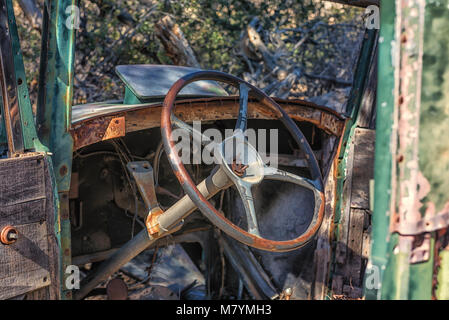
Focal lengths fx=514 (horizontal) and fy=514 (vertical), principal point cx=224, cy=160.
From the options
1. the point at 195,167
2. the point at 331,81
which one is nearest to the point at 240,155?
the point at 195,167

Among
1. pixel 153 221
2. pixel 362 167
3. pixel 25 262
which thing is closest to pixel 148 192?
pixel 153 221

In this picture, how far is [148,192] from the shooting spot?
7.64ft

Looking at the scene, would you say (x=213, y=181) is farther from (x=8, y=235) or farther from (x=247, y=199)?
(x=8, y=235)

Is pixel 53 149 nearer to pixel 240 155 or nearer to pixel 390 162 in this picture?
pixel 240 155

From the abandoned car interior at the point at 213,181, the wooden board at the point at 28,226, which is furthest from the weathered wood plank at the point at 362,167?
the wooden board at the point at 28,226

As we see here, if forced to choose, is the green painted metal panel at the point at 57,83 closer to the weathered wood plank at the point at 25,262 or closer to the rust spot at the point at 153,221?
the weathered wood plank at the point at 25,262

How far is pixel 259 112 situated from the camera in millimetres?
2658

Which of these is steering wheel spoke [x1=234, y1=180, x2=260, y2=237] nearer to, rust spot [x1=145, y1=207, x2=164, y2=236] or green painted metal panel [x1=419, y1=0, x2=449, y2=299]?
rust spot [x1=145, y1=207, x2=164, y2=236]

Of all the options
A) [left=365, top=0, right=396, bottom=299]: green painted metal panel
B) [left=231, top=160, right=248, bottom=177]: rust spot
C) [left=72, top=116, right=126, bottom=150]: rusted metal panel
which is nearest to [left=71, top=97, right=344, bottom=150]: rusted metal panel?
[left=72, top=116, right=126, bottom=150]: rusted metal panel

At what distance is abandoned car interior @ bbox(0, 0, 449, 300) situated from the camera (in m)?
1.10

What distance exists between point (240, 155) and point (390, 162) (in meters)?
0.99

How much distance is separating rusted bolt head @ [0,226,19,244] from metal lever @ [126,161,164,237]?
61cm

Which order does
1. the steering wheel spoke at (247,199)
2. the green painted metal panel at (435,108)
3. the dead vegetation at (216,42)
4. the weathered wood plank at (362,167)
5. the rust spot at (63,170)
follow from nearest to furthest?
1. the green painted metal panel at (435,108)
2. the steering wheel spoke at (247,199)
3. the rust spot at (63,170)
4. the weathered wood plank at (362,167)
5. the dead vegetation at (216,42)

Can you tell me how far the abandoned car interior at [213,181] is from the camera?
110cm
